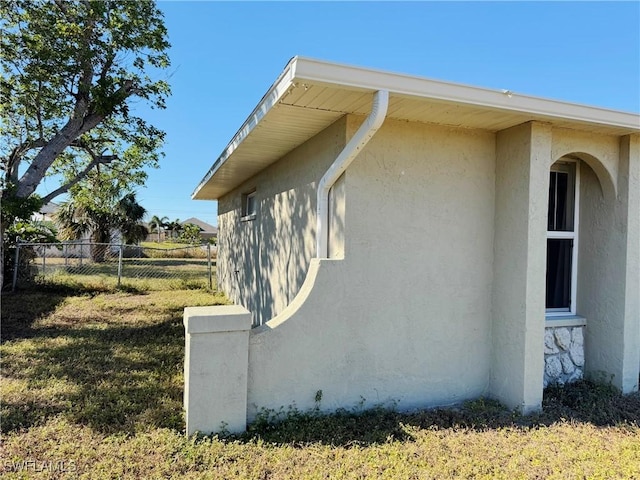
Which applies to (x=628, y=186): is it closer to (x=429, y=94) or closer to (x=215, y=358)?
(x=429, y=94)

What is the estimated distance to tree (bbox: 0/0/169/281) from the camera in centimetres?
785

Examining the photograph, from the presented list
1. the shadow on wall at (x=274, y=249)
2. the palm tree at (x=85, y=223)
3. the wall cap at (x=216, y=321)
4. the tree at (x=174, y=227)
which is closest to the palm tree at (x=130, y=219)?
the palm tree at (x=85, y=223)

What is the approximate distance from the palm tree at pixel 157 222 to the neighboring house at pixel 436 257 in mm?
49214

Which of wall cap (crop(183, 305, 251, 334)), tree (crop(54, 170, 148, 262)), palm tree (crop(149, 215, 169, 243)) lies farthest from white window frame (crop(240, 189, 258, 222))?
palm tree (crop(149, 215, 169, 243))

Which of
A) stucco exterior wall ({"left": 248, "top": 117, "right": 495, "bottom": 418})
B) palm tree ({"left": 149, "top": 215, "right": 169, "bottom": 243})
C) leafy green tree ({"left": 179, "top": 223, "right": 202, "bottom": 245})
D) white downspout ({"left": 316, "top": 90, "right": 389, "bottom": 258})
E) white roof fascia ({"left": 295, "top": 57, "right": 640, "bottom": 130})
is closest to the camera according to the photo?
white roof fascia ({"left": 295, "top": 57, "right": 640, "bottom": 130})

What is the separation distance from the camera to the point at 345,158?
11.5 ft

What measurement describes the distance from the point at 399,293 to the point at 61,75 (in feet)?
27.3

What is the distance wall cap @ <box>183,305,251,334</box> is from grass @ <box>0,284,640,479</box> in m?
0.84

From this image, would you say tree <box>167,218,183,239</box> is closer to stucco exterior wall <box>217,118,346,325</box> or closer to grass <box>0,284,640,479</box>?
stucco exterior wall <box>217,118,346,325</box>

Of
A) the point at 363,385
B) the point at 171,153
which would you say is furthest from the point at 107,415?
the point at 171,153

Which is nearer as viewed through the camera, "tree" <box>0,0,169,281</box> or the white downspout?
the white downspout

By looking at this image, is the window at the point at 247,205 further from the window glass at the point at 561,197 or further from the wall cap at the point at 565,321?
the wall cap at the point at 565,321

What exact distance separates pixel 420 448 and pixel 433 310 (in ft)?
4.50

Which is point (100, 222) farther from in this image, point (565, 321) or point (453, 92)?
point (565, 321)
